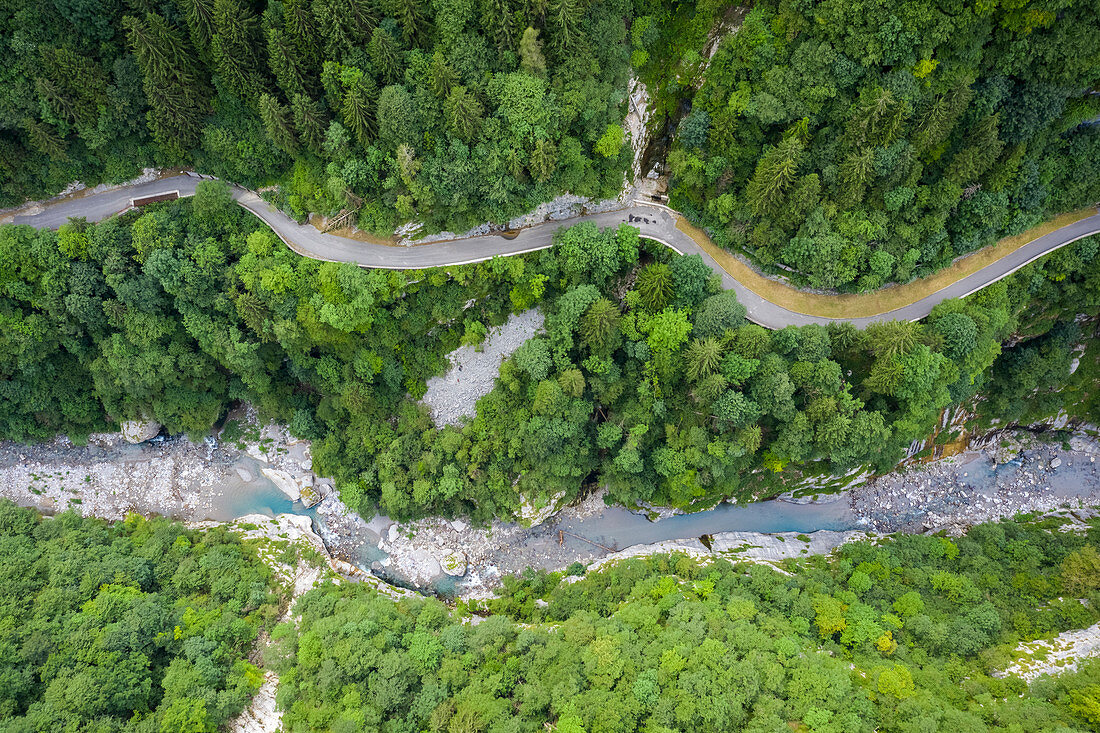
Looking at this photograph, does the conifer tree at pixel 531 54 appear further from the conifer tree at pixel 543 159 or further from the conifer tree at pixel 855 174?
the conifer tree at pixel 855 174

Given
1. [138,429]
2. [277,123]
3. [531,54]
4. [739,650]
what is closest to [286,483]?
[138,429]

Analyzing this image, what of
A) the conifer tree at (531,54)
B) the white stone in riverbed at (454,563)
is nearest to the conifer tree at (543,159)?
the conifer tree at (531,54)

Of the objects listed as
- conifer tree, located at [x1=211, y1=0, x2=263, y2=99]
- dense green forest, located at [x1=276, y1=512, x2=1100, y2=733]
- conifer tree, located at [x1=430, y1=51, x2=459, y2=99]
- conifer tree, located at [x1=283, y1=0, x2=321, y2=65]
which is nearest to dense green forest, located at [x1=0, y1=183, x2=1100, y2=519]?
conifer tree, located at [x1=211, y1=0, x2=263, y2=99]

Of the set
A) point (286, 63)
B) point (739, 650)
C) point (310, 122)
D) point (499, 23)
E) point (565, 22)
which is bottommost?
point (739, 650)

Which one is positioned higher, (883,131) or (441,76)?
(883,131)

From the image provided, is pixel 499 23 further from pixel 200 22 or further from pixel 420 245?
pixel 200 22

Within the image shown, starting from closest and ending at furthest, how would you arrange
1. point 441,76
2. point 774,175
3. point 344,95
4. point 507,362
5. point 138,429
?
point 441,76 < point 774,175 < point 344,95 < point 507,362 < point 138,429

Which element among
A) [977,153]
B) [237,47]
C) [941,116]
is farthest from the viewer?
[237,47]

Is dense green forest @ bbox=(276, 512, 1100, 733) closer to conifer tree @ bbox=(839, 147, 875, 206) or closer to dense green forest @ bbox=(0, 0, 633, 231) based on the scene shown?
conifer tree @ bbox=(839, 147, 875, 206)
